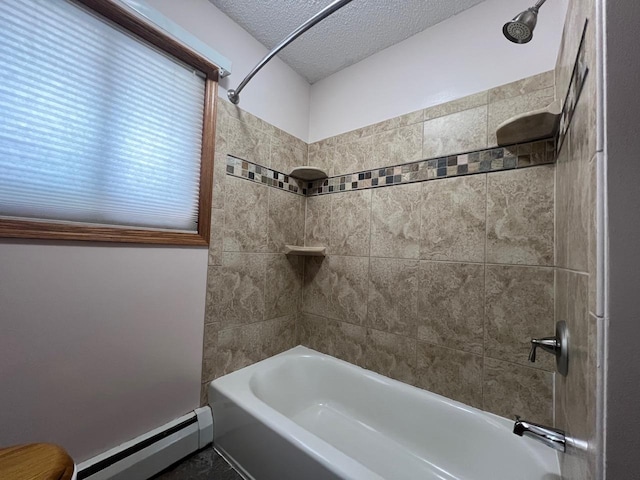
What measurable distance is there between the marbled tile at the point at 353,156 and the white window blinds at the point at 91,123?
89 centimetres

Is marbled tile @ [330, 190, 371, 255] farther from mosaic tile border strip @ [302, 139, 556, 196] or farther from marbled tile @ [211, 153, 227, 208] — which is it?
marbled tile @ [211, 153, 227, 208]

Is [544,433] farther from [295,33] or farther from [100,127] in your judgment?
[100,127]

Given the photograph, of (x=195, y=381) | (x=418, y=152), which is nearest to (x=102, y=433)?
(x=195, y=381)

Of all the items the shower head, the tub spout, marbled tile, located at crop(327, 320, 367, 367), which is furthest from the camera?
marbled tile, located at crop(327, 320, 367, 367)

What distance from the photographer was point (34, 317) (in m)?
0.86

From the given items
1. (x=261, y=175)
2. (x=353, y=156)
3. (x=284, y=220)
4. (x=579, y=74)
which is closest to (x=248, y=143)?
(x=261, y=175)

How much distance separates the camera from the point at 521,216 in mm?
1093

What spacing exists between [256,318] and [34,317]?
3.12ft

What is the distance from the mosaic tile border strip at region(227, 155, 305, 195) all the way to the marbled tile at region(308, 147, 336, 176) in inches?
8.6

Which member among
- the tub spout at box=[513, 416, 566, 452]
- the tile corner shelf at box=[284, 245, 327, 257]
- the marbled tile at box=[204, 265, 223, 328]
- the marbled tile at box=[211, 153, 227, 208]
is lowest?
the tub spout at box=[513, 416, 566, 452]

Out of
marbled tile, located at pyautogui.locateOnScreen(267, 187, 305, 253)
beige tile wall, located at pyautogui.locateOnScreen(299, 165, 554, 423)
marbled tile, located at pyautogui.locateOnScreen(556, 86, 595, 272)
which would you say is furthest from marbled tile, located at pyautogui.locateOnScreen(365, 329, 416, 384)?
marbled tile, located at pyautogui.locateOnScreen(556, 86, 595, 272)

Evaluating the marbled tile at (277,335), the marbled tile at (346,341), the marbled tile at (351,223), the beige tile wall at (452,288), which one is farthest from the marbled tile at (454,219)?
the marbled tile at (277,335)

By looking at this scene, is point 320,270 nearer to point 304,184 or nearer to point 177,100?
point 304,184

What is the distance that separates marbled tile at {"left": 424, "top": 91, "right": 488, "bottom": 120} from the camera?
1218 mm
